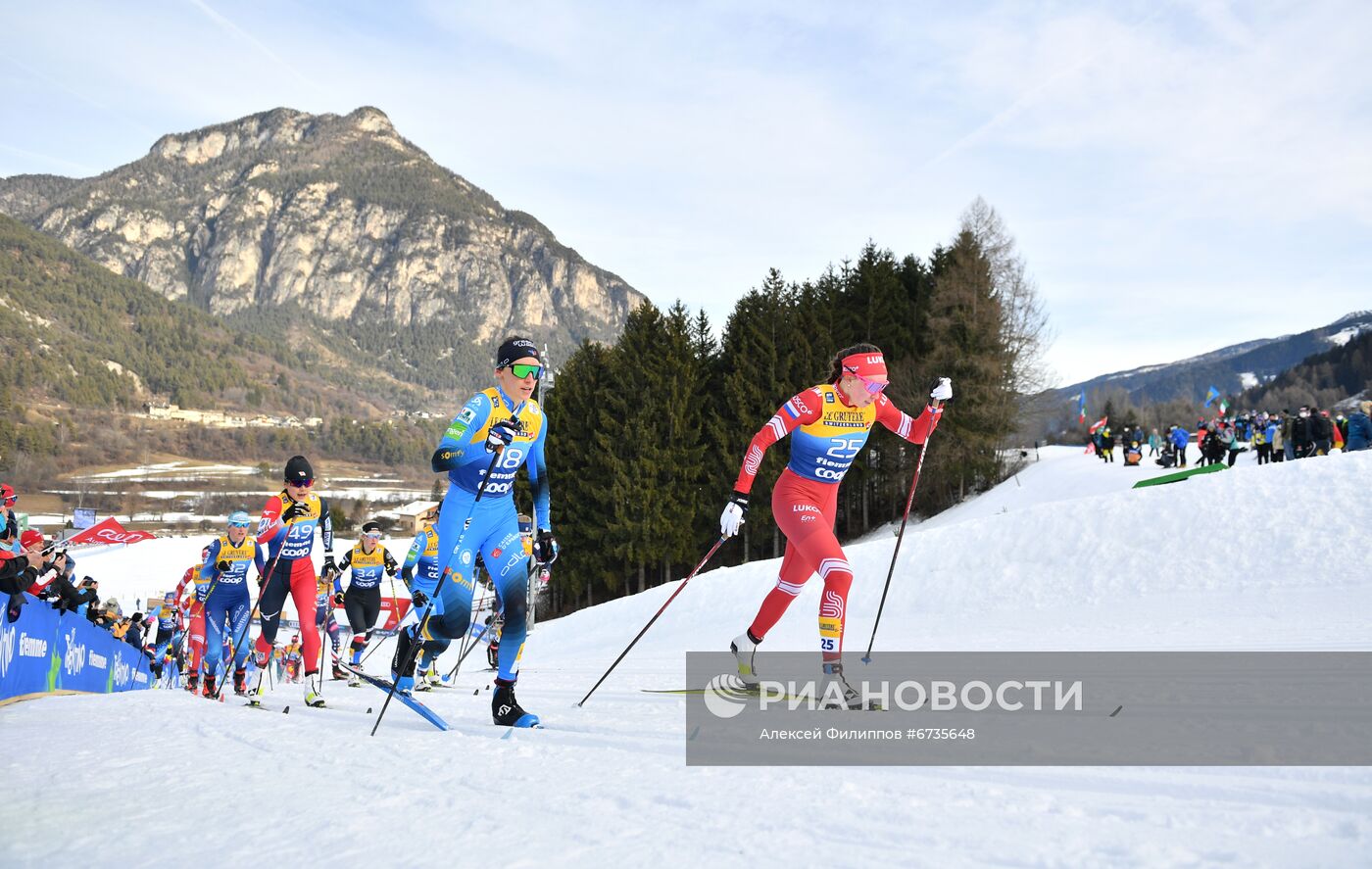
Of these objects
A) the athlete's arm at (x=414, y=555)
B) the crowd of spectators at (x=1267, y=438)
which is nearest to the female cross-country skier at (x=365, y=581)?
the athlete's arm at (x=414, y=555)

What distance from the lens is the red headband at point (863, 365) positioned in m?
6.25

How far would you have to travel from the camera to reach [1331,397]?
161375 millimetres

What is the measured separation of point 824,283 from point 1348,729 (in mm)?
37488

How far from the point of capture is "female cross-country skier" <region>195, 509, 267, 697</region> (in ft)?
32.2

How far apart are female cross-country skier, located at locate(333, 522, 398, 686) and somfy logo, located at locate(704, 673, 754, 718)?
247 inches

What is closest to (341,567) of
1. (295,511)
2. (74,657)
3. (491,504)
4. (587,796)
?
(295,511)

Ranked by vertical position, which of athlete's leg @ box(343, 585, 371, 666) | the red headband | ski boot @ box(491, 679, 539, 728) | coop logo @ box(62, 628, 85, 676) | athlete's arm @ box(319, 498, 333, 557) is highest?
the red headband

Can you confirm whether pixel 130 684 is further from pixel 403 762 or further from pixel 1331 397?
pixel 1331 397

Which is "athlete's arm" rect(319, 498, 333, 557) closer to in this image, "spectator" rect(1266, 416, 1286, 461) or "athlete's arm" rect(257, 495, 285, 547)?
"athlete's arm" rect(257, 495, 285, 547)

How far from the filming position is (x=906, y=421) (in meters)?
6.79

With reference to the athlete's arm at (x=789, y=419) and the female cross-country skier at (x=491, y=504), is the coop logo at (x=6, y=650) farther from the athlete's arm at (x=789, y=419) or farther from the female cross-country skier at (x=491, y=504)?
the athlete's arm at (x=789, y=419)

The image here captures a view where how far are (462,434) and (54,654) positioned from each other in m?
8.28

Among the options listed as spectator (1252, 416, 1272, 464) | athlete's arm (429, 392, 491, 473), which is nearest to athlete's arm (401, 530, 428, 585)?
athlete's arm (429, 392, 491, 473)

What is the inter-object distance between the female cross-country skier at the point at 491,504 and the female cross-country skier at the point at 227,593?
16.8ft
